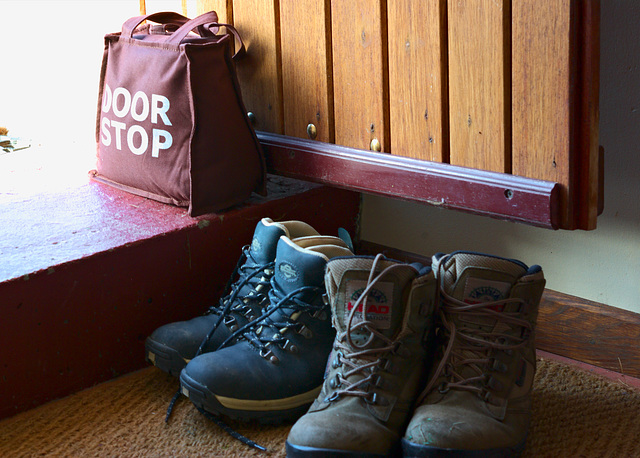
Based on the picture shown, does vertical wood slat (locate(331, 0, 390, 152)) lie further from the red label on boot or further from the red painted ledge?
the red label on boot

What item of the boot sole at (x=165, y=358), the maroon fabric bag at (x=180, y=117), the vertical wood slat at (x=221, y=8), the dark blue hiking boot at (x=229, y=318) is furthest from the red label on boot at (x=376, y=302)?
the vertical wood slat at (x=221, y=8)

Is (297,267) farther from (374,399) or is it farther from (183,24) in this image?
(183,24)

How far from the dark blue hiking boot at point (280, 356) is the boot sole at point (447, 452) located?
215 mm

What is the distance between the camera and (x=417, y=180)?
1169 mm

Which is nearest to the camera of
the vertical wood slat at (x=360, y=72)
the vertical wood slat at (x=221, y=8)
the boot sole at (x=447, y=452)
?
the boot sole at (x=447, y=452)

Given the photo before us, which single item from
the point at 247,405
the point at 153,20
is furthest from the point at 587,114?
the point at 153,20

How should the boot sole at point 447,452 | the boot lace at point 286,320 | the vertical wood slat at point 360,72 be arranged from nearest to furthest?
the boot sole at point 447,452 < the boot lace at point 286,320 < the vertical wood slat at point 360,72

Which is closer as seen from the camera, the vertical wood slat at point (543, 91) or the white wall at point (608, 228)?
the vertical wood slat at point (543, 91)

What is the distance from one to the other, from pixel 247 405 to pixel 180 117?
0.55 meters

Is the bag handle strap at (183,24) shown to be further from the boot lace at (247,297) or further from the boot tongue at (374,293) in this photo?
the boot tongue at (374,293)

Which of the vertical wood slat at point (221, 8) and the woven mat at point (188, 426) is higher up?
the vertical wood slat at point (221, 8)

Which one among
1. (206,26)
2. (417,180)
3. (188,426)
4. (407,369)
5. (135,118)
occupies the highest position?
(206,26)

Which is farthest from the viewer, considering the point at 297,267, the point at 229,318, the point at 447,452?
the point at 229,318

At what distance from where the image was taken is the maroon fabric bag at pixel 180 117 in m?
1.27
